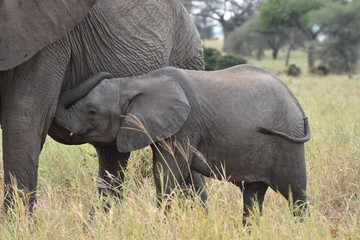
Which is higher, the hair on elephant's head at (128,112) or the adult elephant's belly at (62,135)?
the hair on elephant's head at (128,112)

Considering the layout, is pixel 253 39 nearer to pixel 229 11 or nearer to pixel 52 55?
pixel 229 11

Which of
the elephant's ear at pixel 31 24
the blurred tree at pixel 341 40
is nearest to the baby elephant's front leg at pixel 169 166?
the elephant's ear at pixel 31 24

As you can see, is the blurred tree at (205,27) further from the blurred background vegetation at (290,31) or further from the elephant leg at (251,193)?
the elephant leg at (251,193)

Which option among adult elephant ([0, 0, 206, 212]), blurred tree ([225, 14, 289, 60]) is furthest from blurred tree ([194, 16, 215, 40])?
adult elephant ([0, 0, 206, 212])

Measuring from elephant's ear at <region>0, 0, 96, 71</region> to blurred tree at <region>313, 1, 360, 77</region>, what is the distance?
20.3 meters

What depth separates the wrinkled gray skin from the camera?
346 cm

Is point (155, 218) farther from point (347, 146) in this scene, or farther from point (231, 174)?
point (347, 146)

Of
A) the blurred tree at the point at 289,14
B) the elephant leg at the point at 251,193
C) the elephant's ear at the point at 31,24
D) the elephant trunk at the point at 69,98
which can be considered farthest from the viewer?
the blurred tree at the point at 289,14

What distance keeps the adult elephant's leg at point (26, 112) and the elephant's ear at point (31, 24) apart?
10cm

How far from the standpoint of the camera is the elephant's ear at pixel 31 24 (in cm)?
328

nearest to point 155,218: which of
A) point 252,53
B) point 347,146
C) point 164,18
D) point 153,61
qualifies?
point 153,61

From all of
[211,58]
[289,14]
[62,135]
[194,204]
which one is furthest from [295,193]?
[289,14]

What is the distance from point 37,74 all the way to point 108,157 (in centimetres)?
92

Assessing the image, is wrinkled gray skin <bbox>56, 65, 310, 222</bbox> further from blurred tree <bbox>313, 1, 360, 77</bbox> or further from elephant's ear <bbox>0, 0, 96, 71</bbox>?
blurred tree <bbox>313, 1, 360, 77</bbox>
